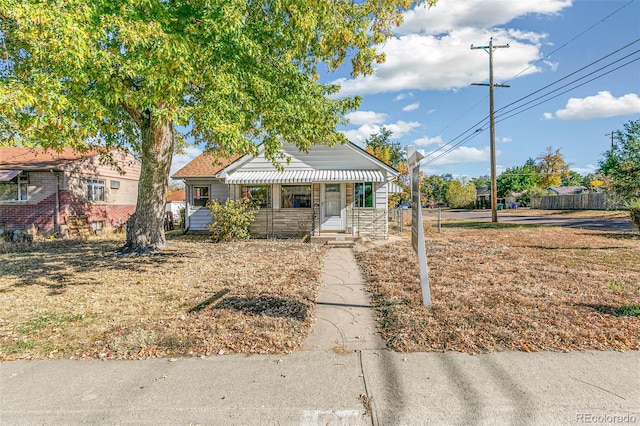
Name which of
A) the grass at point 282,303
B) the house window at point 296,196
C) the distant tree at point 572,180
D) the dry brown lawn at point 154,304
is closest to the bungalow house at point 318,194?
the house window at point 296,196

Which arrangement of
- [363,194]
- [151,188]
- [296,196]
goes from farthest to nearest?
1. [296,196]
2. [363,194]
3. [151,188]

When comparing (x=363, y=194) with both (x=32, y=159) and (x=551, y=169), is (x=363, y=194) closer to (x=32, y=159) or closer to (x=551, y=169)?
(x=32, y=159)

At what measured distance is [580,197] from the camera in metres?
41.3

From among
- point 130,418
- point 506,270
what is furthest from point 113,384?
point 506,270

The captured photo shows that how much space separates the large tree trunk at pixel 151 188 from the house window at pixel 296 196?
569 centimetres

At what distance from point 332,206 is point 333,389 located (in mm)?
12520

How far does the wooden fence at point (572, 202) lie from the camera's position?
1502 inches

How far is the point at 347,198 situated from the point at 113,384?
41.9 feet

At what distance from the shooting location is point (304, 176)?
14758 millimetres

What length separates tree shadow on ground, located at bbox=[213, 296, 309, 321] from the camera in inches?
210

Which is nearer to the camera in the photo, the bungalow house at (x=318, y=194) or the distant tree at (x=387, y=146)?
the bungalow house at (x=318, y=194)

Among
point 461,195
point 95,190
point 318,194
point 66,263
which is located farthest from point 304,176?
point 461,195

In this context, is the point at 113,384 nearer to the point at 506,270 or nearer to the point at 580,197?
the point at 506,270

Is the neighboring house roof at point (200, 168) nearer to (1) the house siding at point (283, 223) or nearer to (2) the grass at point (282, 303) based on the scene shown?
(1) the house siding at point (283, 223)
